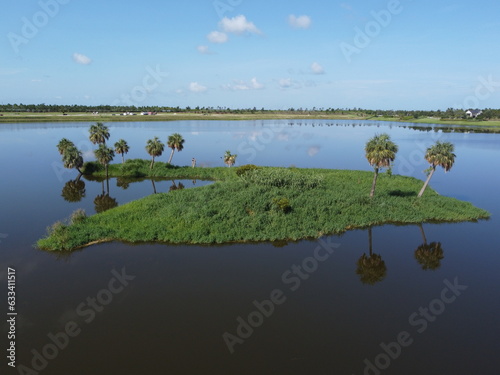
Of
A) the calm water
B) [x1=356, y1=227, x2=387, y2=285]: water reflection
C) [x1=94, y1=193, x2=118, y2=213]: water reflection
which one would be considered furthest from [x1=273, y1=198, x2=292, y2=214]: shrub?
[x1=94, y1=193, x2=118, y2=213]: water reflection

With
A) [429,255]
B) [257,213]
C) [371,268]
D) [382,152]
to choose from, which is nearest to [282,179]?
[257,213]

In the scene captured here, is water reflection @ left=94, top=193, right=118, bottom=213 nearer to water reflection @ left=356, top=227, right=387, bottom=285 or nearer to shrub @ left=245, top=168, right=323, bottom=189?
shrub @ left=245, top=168, right=323, bottom=189

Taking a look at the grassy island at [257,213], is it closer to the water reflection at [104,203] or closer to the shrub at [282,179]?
the shrub at [282,179]

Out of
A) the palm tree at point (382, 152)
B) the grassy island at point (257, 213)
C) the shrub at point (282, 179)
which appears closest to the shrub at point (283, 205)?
the grassy island at point (257, 213)

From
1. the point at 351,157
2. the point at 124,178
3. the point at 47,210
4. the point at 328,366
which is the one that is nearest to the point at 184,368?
the point at 328,366

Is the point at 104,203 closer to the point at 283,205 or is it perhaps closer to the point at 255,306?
A: the point at 283,205

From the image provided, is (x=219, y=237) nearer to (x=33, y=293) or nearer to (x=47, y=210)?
(x=33, y=293)

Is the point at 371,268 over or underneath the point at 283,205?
underneath
